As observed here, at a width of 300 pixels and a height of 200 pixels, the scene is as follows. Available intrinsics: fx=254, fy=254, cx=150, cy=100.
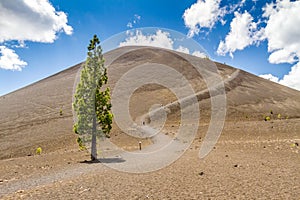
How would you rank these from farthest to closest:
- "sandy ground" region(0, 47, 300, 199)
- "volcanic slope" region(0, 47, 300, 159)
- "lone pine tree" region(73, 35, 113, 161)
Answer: "volcanic slope" region(0, 47, 300, 159) → "lone pine tree" region(73, 35, 113, 161) → "sandy ground" region(0, 47, 300, 199)

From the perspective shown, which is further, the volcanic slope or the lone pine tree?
the volcanic slope

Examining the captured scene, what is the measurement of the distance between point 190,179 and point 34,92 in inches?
3769

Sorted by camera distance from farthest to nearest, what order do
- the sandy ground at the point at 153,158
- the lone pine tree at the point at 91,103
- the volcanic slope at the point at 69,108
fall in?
1. the volcanic slope at the point at 69,108
2. the lone pine tree at the point at 91,103
3. the sandy ground at the point at 153,158

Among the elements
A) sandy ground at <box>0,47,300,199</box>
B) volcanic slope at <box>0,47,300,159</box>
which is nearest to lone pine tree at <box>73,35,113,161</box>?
sandy ground at <box>0,47,300,199</box>

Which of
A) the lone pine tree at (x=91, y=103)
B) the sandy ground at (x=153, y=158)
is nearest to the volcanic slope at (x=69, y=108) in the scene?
the sandy ground at (x=153, y=158)

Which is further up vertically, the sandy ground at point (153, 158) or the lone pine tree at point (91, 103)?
the lone pine tree at point (91, 103)

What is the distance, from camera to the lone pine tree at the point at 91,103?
90.9 feet

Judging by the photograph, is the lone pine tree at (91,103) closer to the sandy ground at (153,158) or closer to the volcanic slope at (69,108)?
the sandy ground at (153,158)

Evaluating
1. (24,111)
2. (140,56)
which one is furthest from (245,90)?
(24,111)

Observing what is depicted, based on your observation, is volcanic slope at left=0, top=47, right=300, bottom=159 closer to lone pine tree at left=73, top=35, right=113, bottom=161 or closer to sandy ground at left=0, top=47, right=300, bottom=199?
sandy ground at left=0, top=47, right=300, bottom=199

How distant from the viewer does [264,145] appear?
98.3 feet

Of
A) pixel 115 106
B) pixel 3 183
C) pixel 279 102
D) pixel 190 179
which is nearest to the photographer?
pixel 190 179

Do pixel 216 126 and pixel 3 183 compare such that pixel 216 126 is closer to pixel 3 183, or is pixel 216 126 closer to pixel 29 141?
pixel 29 141

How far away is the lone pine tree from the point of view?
27.7 m
